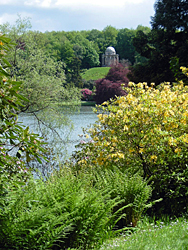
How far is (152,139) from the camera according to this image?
4977mm

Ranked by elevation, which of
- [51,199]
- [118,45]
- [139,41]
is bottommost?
[51,199]

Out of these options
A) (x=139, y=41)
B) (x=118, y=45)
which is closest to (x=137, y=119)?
(x=139, y=41)

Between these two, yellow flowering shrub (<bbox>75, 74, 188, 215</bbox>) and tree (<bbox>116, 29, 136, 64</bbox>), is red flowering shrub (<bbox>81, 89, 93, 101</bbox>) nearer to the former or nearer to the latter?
yellow flowering shrub (<bbox>75, 74, 188, 215</bbox>)

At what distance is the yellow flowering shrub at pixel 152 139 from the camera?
4738 mm

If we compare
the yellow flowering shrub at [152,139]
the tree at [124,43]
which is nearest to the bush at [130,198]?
the yellow flowering shrub at [152,139]

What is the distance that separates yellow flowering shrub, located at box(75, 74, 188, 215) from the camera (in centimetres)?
474

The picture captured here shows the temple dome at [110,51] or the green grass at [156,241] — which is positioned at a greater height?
the temple dome at [110,51]

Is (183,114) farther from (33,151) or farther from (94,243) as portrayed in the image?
(33,151)

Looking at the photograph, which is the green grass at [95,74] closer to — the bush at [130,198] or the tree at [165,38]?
the tree at [165,38]

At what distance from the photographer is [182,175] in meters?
4.62

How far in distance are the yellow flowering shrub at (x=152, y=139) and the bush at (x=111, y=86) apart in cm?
2704

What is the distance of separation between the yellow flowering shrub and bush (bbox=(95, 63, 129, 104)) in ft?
88.7

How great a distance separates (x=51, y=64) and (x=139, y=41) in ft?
23.9

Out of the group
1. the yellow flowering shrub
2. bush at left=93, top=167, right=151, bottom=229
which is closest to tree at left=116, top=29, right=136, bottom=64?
the yellow flowering shrub
